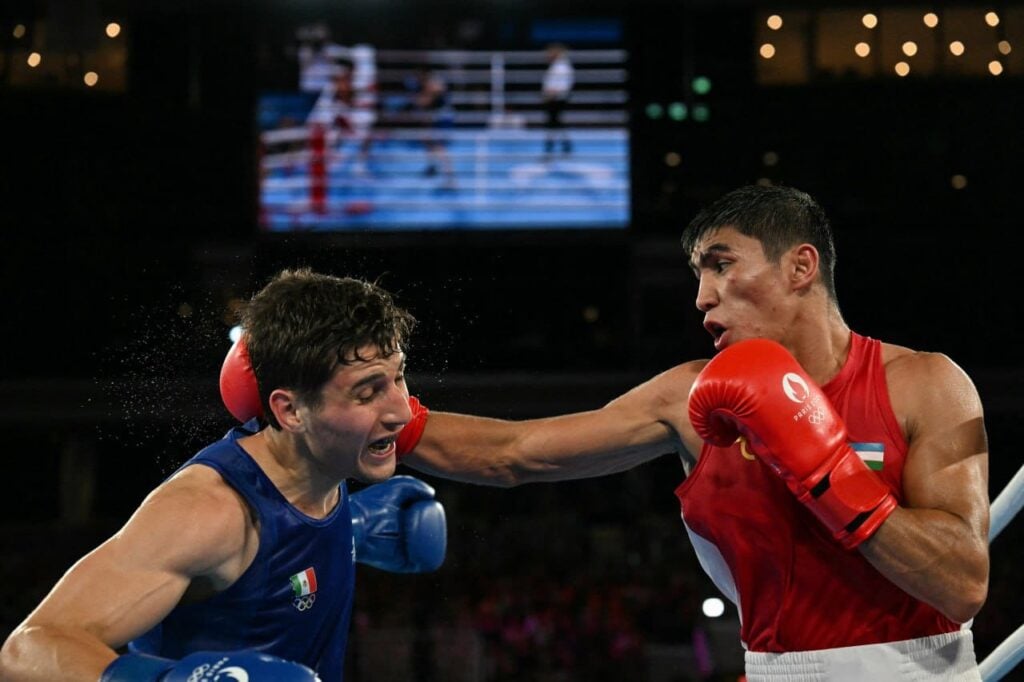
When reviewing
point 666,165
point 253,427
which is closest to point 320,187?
point 666,165

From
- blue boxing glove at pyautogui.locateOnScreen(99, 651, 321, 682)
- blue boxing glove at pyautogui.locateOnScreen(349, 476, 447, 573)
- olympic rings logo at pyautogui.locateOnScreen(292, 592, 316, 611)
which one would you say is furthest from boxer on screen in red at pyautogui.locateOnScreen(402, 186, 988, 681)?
blue boxing glove at pyautogui.locateOnScreen(99, 651, 321, 682)

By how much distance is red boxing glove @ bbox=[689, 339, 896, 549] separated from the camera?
2365 mm

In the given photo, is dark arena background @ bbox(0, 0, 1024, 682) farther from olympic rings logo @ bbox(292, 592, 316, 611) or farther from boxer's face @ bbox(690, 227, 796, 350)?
olympic rings logo @ bbox(292, 592, 316, 611)

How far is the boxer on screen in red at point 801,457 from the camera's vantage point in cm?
240

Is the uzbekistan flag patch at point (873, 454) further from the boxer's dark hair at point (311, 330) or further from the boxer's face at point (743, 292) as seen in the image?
the boxer's dark hair at point (311, 330)

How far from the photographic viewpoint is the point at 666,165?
13.8 meters

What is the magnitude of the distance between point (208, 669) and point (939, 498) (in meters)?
1.47

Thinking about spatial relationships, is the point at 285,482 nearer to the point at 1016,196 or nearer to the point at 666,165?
the point at 666,165

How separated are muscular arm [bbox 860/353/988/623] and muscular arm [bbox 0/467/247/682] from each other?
1258 millimetres

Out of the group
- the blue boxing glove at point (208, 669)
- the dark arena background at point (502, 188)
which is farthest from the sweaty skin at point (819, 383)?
the dark arena background at point (502, 188)

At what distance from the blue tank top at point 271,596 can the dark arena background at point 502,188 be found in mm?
8706

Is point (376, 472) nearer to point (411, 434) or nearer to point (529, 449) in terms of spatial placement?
point (411, 434)

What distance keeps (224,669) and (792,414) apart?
46.9 inches

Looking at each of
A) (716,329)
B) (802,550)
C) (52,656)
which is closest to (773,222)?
(716,329)
